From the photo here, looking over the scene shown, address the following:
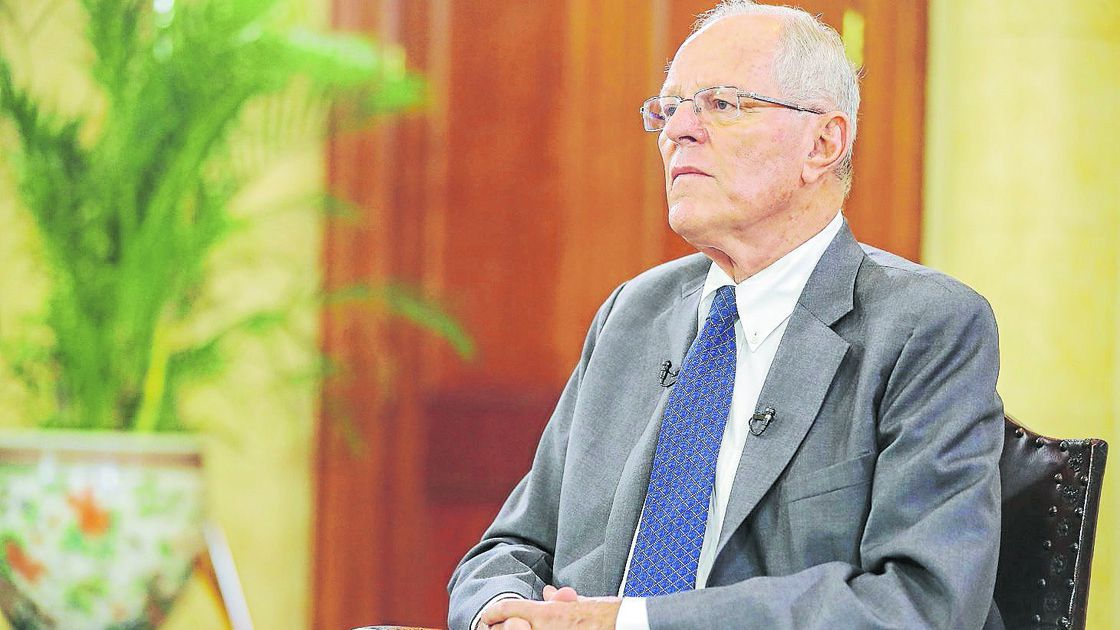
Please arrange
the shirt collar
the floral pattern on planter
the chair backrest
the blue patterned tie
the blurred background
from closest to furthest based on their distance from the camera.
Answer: the chair backrest → the blue patterned tie → the shirt collar → the floral pattern on planter → the blurred background

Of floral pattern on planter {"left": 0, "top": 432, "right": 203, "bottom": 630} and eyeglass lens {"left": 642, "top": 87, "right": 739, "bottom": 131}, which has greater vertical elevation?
eyeglass lens {"left": 642, "top": 87, "right": 739, "bottom": 131}

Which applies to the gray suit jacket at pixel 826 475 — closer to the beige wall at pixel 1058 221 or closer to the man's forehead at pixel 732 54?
the man's forehead at pixel 732 54

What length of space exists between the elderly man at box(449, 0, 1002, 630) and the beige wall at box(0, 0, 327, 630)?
67.8 inches

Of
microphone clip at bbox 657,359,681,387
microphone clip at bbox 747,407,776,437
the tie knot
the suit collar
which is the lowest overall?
microphone clip at bbox 747,407,776,437

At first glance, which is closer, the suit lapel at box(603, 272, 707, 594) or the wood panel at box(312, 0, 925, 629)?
the suit lapel at box(603, 272, 707, 594)

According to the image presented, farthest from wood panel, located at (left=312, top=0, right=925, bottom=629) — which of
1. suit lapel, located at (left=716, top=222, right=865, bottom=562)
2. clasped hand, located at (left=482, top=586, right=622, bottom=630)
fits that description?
clasped hand, located at (left=482, top=586, right=622, bottom=630)

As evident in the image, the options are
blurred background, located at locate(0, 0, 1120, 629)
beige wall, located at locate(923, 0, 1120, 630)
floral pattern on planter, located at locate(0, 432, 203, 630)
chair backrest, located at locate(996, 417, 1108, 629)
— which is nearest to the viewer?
chair backrest, located at locate(996, 417, 1108, 629)

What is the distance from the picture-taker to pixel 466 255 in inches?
139

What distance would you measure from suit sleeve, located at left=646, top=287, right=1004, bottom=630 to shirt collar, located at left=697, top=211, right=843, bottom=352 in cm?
23

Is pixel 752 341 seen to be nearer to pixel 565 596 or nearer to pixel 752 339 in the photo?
pixel 752 339

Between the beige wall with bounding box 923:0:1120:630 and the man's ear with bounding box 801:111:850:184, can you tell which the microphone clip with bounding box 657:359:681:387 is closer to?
the man's ear with bounding box 801:111:850:184

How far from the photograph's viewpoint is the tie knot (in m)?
1.79

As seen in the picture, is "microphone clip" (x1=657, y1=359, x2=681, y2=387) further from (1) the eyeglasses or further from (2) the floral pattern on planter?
(2) the floral pattern on planter

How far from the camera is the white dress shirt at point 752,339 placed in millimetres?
1667
